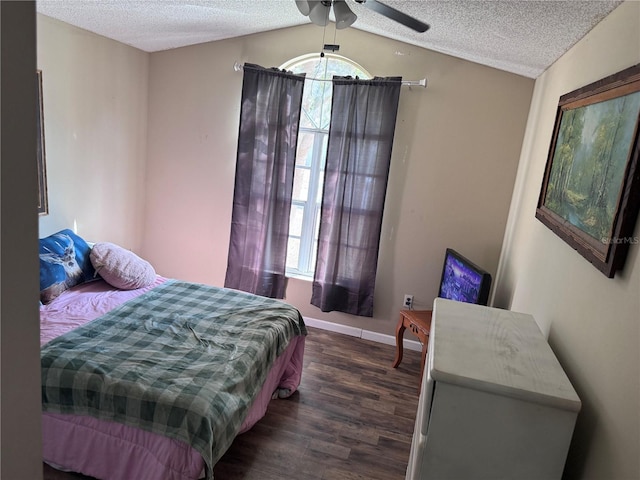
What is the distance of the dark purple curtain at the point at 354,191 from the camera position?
362 centimetres

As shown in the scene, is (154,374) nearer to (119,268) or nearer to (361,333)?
(119,268)

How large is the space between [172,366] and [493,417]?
5.13ft

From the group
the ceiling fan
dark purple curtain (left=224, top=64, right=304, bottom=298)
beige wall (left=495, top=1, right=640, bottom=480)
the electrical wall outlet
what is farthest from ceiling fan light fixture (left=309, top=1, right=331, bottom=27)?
the electrical wall outlet

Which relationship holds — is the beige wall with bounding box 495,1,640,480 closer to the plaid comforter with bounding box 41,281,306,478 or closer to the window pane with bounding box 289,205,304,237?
the plaid comforter with bounding box 41,281,306,478

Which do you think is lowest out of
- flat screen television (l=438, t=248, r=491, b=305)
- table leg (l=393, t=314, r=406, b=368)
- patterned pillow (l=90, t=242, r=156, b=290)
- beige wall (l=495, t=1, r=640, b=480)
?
table leg (l=393, t=314, r=406, b=368)

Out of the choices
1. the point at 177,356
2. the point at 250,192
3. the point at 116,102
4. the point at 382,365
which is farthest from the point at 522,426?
the point at 116,102

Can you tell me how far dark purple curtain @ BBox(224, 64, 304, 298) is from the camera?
3779 millimetres

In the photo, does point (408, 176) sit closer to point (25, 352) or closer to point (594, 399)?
point (594, 399)

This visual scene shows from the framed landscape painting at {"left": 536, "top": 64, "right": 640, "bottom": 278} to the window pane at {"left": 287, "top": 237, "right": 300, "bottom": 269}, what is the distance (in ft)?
8.19

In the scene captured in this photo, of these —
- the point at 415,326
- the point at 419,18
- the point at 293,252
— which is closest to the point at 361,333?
the point at 415,326

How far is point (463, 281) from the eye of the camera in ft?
10.2

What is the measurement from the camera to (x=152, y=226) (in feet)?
14.5

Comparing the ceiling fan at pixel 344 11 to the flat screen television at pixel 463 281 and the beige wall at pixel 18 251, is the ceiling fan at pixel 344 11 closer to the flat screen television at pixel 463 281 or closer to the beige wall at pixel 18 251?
the flat screen television at pixel 463 281

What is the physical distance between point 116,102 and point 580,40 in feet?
11.3
